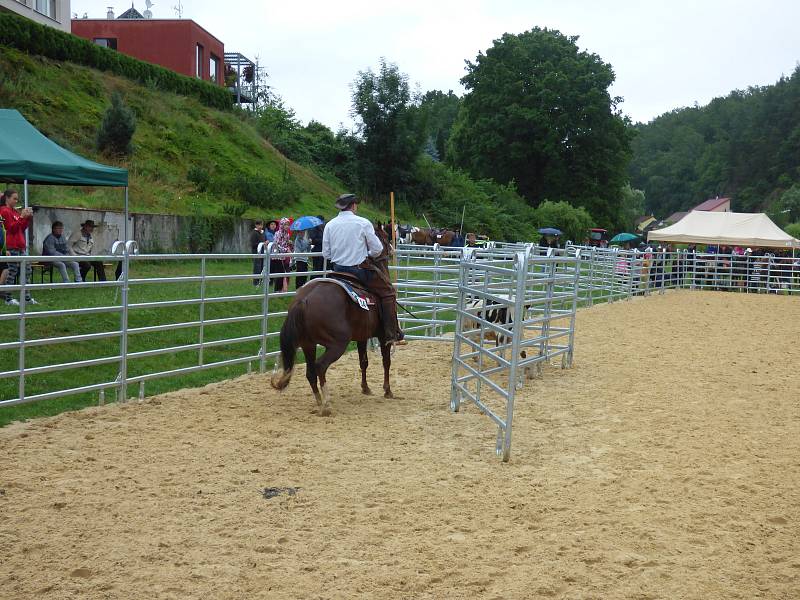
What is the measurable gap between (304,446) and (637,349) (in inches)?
304

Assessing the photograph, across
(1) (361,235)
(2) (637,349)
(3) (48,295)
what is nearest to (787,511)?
(1) (361,235)

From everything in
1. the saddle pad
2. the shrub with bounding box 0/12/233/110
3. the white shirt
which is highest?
the shrub with bounding box 0/12/233/110

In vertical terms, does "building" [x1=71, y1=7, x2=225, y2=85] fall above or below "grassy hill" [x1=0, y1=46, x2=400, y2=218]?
above

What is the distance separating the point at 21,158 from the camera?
1201 centimetres

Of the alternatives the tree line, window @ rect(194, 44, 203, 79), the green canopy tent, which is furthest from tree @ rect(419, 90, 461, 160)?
the green canopy tent

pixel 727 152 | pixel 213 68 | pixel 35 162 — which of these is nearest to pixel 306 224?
pixel 35 162

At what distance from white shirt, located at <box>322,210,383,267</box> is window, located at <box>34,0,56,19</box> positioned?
94.0 ft

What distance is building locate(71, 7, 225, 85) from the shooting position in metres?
39.8

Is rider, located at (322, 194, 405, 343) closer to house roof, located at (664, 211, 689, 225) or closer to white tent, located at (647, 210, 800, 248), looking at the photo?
white tent, located at (647, 210, 800, 248)

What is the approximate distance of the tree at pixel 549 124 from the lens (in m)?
55.6

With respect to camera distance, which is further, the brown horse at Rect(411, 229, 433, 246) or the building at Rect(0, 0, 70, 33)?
the building at Rect(0, 0, 70, 33)

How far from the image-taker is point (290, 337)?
747 cm

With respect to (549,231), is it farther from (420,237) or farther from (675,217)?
(675,217)

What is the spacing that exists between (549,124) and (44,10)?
33.9m
